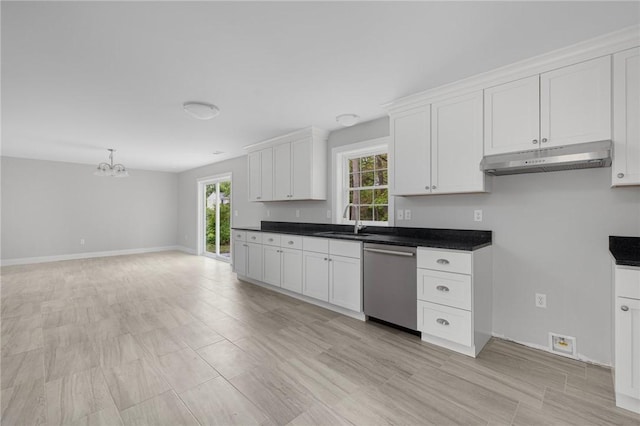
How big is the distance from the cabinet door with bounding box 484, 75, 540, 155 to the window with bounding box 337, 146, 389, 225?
4.25 feet

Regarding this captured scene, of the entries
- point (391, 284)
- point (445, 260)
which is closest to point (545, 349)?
point (445, 260)

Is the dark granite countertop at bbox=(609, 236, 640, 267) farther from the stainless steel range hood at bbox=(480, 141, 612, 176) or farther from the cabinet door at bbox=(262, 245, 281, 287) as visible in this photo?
the cabinet door at bbox=(262, 245, 281, 287)

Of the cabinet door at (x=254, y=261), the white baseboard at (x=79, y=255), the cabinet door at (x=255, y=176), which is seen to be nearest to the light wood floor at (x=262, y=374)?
the cabinet door at (x=254, y=261)

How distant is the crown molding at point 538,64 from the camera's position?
185cm

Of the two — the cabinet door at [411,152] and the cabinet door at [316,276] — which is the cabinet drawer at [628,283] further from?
the cabinet door at [316,276]

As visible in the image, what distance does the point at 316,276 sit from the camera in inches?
134

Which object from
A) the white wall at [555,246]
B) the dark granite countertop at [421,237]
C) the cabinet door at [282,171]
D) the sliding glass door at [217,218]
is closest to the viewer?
the white wall at [555,246]

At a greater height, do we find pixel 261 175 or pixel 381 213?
pixel 261 175

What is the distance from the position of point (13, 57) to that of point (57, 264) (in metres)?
5.73

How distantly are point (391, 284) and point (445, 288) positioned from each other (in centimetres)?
51

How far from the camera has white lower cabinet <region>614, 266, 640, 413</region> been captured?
1575 millimetres

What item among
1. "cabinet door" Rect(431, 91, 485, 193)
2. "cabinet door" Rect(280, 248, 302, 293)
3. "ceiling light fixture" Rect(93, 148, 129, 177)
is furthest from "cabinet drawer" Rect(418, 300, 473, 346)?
"ceiling light fixture" Rect(93, 148, 129, 177)

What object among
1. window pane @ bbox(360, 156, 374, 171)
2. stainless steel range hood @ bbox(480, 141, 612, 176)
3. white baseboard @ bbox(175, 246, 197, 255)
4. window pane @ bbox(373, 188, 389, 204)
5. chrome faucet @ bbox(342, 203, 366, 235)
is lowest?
white baseboard @ bbox(175, 246, 197, 255)

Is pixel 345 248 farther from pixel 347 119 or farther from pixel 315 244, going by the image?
pixel 347 119
